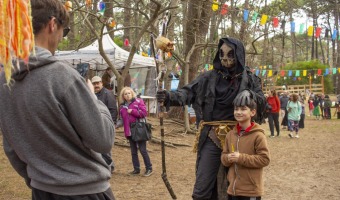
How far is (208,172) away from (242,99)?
807 millimetres

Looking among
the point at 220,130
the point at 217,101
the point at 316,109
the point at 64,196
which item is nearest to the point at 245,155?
the point at 220,130

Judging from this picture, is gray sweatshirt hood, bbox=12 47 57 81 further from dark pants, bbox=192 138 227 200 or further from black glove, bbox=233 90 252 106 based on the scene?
dark pants, bbox=192 138 227 200

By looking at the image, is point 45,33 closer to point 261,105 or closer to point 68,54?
point 261,105

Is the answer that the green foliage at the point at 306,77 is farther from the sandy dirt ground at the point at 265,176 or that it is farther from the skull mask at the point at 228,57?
the skull mask at the point at 228,57

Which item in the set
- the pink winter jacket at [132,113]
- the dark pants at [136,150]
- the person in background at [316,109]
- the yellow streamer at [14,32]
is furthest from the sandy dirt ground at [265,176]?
the person in background at [316,109]

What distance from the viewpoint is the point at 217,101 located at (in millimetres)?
4246

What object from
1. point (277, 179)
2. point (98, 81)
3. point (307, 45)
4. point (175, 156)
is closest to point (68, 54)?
point (175, 156)

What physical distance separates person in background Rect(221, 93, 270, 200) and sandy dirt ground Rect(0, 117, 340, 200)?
8.82 feet

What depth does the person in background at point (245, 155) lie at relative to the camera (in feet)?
12.3

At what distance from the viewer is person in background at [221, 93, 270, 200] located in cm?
376

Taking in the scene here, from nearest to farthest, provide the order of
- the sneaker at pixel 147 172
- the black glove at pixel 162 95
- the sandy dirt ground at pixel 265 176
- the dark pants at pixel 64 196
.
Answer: the dark pants at pixel 64 196
the black glove at pixel 162 95
the sandy dirt ground at pixel 265 176
the sneaker at pixel 147 172

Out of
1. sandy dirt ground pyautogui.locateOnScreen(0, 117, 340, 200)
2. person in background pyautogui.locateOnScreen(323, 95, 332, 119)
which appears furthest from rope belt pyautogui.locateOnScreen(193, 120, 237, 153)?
person in background pyautogui.locateOnScreen(323, 95, 332, 119)

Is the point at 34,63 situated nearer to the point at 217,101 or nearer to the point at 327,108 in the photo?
the point at 217,101

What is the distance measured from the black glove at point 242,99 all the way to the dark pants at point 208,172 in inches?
21.7
